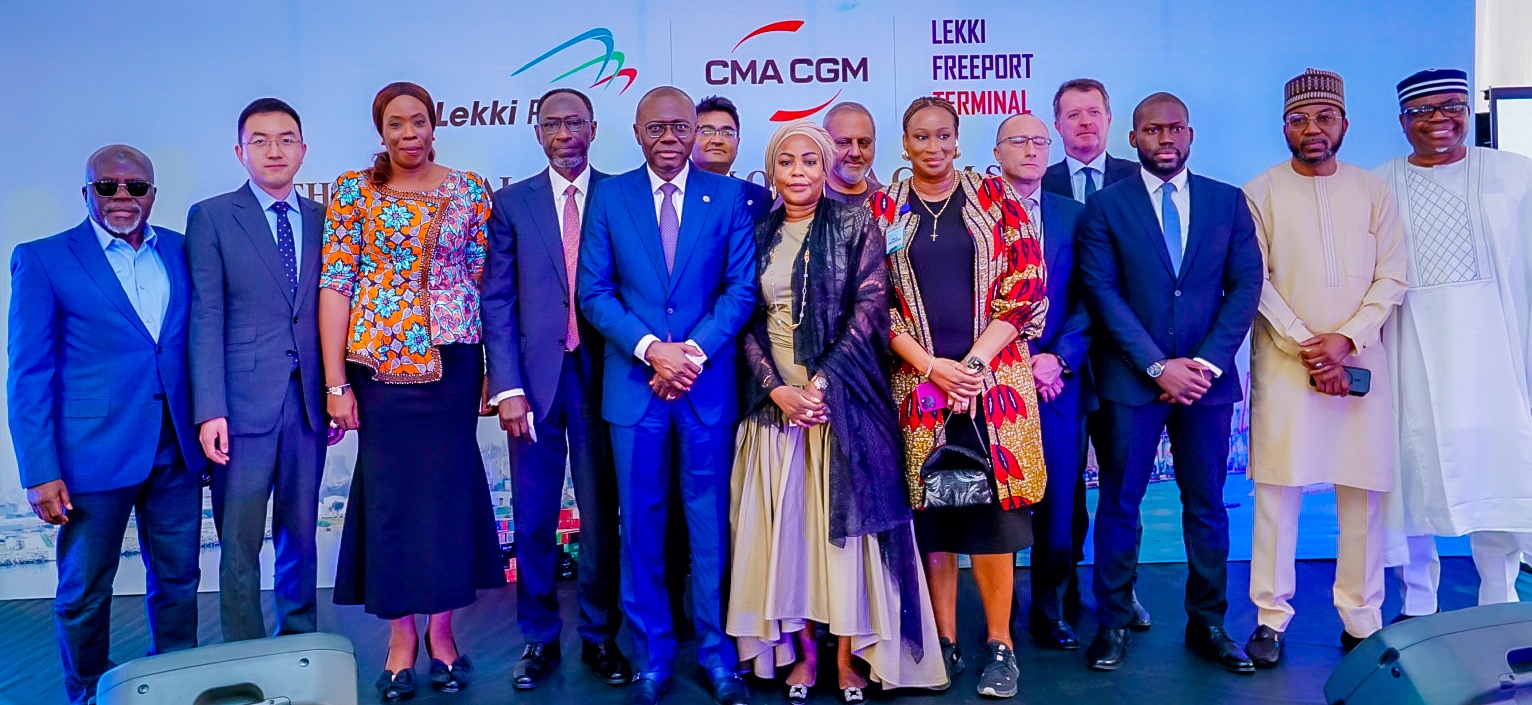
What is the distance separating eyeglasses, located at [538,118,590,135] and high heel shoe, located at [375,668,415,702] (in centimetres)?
191

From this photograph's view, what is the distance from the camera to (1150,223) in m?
3.69

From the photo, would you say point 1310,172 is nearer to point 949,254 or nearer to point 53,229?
point 949,254

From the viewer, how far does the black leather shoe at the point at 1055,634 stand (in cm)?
385

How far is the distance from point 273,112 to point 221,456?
3.76 ft

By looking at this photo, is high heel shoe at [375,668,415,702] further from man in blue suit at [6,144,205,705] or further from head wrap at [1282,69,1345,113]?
head wrap at [1282,69,1345,113]

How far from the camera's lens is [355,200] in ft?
10.9

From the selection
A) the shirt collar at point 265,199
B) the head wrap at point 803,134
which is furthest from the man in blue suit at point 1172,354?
the shirt collar at point 265,199

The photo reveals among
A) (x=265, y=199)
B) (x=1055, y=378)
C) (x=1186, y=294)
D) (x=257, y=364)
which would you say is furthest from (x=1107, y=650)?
(x=265, y=199)

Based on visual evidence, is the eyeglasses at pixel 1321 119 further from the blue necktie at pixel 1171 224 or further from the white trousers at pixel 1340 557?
the white trousers at pixel 1340 557

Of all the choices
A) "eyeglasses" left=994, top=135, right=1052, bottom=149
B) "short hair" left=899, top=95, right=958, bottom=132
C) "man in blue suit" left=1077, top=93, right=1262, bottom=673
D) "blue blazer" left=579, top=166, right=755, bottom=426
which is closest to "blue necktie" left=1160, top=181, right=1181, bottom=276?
"man in blue suit" left=1077, top=93, right=1262, bottom=673

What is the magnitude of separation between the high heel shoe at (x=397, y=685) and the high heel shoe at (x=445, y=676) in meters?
0.08

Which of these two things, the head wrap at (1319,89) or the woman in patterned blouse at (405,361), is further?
the head wrap at (1319,89)

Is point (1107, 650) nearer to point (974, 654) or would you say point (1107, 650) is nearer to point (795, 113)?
point (974, 654)

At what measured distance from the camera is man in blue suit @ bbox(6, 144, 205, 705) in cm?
344
